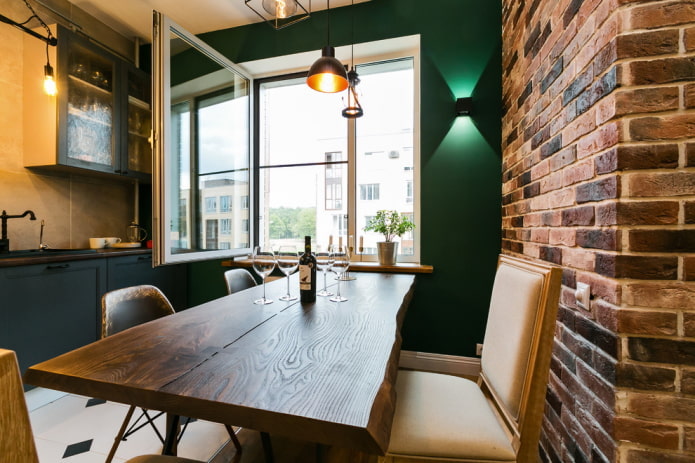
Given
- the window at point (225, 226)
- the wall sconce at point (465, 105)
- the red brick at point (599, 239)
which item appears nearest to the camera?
the red brick at point (599, 239)

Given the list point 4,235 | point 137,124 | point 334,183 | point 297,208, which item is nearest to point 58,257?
point 4,235

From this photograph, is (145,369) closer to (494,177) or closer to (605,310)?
(605,310)

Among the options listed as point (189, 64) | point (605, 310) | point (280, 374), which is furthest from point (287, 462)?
point (189, 64)

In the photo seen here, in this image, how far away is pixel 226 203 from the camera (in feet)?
9.82

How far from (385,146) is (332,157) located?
0.54 metres

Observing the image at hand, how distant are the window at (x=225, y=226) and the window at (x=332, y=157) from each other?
403 mm

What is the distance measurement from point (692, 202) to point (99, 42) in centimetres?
440

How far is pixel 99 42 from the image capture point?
3027 mm

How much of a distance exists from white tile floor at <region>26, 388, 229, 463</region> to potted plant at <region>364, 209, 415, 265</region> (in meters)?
1.63

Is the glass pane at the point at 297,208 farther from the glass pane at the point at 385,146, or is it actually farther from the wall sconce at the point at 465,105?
the wall sconce at the point at 465,105

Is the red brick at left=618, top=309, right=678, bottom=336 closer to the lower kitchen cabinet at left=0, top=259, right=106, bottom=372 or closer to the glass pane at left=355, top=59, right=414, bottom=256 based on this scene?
the glass pane at left=355, top=59, right=414, bottom=256

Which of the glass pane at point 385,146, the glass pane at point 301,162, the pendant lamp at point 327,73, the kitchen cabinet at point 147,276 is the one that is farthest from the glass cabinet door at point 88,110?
the glass pane at point 385,146


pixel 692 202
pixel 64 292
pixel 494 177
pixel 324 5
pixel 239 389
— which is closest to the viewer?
pixel 239 389

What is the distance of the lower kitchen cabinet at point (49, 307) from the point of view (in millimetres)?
1899
